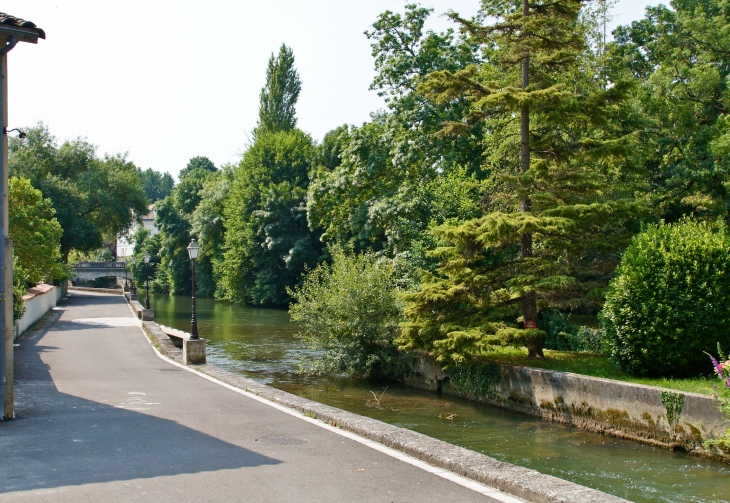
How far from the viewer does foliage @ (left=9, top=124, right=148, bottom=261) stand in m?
54.5

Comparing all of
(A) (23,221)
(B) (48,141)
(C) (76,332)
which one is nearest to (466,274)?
(C) (76,332)

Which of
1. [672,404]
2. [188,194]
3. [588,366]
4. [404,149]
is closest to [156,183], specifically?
[188,194]

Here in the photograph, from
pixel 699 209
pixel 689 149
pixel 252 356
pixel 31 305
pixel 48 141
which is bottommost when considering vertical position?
pixel 252 356

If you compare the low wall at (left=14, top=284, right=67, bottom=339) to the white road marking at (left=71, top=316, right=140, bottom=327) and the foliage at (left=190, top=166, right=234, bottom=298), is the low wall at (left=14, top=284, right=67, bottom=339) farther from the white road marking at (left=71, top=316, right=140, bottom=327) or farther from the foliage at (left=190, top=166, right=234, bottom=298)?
the foliage at (left=190, top=166, right=234, bottom=298)

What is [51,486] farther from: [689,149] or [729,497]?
[689,149]

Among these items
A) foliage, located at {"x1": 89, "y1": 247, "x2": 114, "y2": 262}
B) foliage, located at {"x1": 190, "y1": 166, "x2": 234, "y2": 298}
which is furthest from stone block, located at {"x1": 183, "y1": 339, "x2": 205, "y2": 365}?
foliage, located at {"x1": 89, "y1": 247, "x2": 114, "y2": 262}

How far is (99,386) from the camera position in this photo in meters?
14.0

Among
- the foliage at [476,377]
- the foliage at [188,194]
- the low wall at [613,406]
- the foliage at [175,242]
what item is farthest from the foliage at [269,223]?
the low wall at [613,406]

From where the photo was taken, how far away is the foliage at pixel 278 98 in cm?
6638

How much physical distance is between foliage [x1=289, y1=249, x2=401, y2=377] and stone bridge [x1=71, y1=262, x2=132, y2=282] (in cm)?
6936

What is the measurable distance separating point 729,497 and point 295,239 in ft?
151

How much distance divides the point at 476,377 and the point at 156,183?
180m

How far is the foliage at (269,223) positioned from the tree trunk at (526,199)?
35019 millimetres

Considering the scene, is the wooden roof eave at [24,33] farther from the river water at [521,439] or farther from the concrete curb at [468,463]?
the river water at [521,439]
